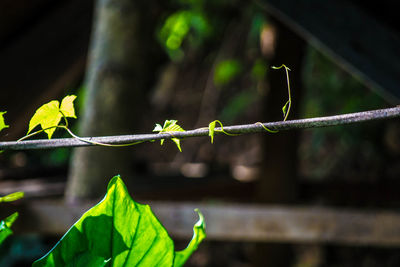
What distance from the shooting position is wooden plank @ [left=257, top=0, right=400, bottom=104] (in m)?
1.34

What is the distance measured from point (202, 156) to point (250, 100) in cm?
89

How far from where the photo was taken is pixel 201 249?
5223 millimetres

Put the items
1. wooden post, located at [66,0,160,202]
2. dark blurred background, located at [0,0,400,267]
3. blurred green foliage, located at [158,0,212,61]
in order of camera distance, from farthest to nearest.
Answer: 1. blurred green foliage, located at [158,0,212,61]
2. wooden post, located at [66,0,160,202]
3. dark blurred background, located at [0,0,400,267]

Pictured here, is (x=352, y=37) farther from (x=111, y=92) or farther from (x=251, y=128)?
(x=251, y=128)

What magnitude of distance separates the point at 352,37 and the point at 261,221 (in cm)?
94

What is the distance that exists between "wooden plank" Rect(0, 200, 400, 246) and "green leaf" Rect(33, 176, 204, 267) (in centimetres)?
148

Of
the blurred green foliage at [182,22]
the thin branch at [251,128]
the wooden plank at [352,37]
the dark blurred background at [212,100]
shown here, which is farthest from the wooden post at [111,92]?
the blurred green foliage at [182,22]

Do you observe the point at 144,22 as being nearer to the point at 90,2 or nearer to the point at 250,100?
the point at 90,2

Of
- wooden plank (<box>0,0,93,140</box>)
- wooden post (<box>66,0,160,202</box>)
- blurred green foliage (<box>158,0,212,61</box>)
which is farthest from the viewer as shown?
blurred green foliage (<box>158,0,212,61</box>)

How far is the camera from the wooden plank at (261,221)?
76.9 inches

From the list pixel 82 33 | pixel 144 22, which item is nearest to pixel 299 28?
pixel 144 22

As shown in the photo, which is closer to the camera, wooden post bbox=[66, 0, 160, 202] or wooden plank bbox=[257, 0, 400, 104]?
wooden plank bbox=[257, 0, 400, 104]

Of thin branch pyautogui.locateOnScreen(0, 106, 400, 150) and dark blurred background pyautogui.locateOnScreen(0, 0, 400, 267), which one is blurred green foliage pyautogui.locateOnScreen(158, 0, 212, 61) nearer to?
dark blurred background pyautogui.locateOnScreen(0, 0, 400, 267)

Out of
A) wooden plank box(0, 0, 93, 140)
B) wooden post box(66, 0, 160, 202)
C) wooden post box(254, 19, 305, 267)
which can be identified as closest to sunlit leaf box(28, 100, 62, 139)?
wooden post box(66, 0, 160, 202)
